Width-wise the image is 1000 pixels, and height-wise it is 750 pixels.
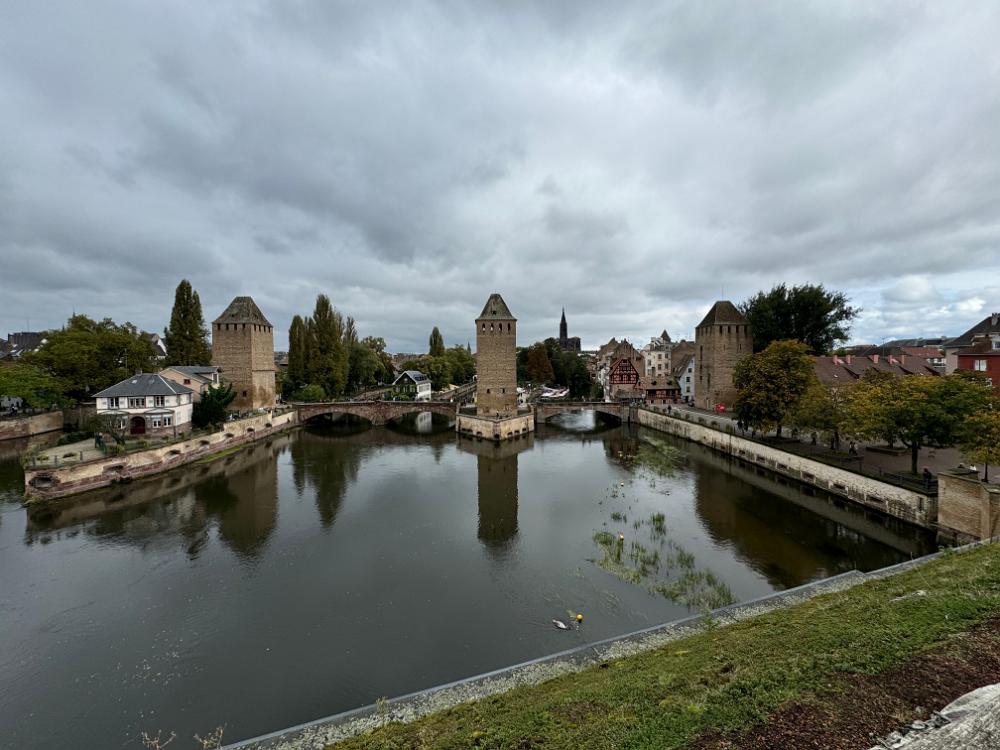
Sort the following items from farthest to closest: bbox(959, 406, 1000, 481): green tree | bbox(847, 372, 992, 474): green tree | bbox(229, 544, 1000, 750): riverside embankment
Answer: bbox(847, 372, 992, 474): green tree → bbox(959, 406, 1000, 481): green tree → bbox(229, 544, 1000, 750): riverside embankment

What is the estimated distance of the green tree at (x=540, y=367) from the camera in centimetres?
6769

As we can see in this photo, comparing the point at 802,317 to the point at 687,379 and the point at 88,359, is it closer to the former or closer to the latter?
the point at 687,379

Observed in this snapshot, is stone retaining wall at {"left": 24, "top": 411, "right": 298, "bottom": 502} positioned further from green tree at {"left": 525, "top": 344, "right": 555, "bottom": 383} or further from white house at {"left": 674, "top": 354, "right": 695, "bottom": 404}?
green tree at {"left": 525, "top": 344, "right": 555, "bottom": 383}

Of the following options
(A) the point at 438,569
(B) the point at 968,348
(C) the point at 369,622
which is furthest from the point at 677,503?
(B) the point at 968,348

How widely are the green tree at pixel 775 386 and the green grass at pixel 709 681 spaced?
1600 centimetres

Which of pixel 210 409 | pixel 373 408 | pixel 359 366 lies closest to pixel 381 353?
pixel 359 366

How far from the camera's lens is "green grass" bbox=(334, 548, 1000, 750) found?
4.46 metres

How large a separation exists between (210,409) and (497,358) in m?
18.5

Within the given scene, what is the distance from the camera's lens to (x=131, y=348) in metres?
31.0

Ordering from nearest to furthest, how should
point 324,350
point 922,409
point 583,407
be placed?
point 922,409 → point 583,407 → point 324,350

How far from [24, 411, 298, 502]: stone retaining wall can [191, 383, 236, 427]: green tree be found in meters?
0.77

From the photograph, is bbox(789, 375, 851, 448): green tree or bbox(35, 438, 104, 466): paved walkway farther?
bbox(35, 438, 104, 466): paved walkway

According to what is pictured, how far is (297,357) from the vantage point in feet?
144

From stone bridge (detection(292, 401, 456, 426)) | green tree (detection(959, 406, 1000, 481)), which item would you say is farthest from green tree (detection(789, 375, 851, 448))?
stone bridge (detection(292, 401, 456, 426))
